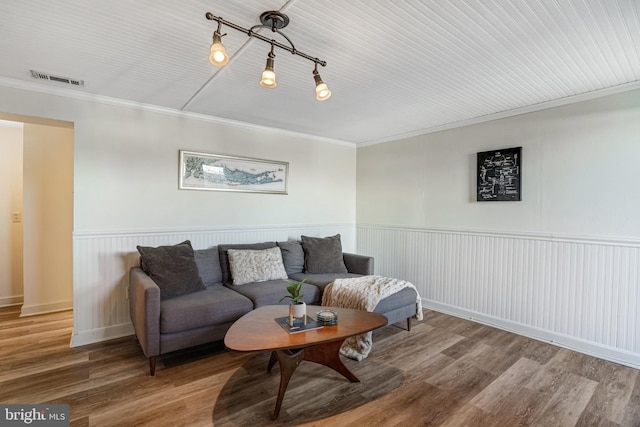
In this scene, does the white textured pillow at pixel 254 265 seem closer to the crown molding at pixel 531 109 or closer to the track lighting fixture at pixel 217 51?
the track lighting fixture at pixel 217 51

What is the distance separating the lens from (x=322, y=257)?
3.85m

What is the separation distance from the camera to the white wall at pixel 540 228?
8.74 ft

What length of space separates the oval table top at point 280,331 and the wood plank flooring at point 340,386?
46 cm

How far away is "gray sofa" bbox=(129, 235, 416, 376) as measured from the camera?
7.90 ft

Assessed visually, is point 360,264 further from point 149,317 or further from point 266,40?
point 266,40

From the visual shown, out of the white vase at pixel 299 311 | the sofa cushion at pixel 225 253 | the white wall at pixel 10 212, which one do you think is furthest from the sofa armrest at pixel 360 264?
the white wall at pixel 10 212

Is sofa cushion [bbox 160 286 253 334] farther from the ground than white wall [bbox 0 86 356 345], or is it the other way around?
white wall [bbox 0 86 356 345]

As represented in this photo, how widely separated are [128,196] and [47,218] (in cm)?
145

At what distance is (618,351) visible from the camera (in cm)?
266

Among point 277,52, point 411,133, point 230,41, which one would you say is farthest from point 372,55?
point 411,133

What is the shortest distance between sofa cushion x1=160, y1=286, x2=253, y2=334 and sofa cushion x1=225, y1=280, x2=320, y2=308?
10 centimetres

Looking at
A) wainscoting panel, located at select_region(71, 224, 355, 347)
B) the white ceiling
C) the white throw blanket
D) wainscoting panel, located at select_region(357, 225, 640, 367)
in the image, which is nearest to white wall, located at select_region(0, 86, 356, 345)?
wainscoting panel, located at select_region(71, 224, 355, 347)

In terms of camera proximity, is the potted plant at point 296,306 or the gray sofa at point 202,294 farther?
the gray sofa at point 202,294

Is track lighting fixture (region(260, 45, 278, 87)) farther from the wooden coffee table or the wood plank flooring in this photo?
the wood plank flooring
